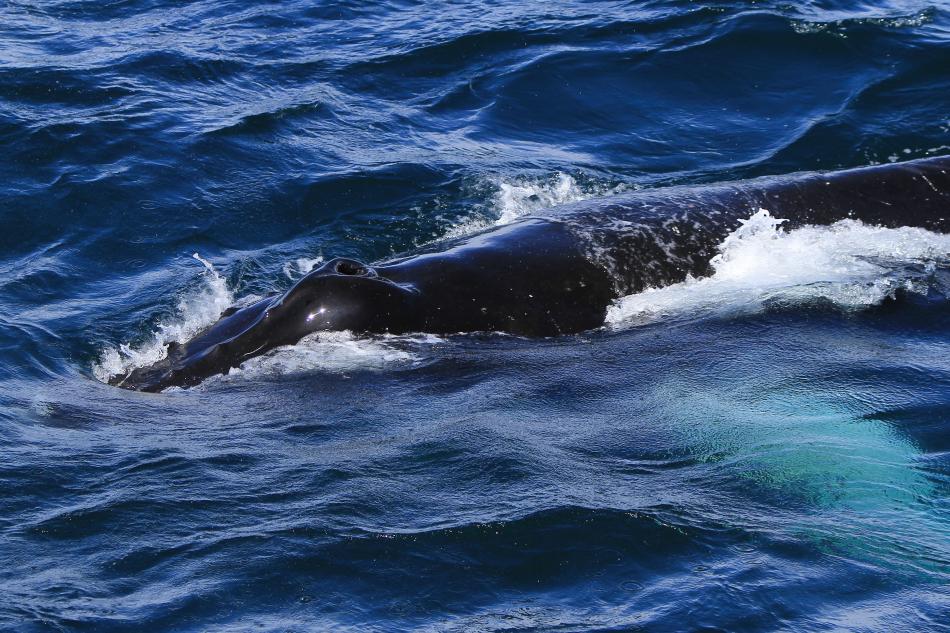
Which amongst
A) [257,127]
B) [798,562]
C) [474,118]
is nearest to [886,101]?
[474,118]

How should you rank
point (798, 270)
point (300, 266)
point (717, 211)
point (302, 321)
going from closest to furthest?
point (302, 321) < point (798, 270) < point (717, 211) < point (300, 266)

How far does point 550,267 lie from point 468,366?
1.26 meters

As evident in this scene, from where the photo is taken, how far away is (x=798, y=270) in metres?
10.4

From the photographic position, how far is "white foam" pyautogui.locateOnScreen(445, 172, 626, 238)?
13374 millimetres

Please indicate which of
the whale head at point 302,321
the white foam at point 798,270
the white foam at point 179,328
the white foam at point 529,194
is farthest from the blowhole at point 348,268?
the white foam at point 529,194

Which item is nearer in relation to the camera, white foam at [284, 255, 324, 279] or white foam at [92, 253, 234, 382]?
white foam at [92, 253, 234, 382]

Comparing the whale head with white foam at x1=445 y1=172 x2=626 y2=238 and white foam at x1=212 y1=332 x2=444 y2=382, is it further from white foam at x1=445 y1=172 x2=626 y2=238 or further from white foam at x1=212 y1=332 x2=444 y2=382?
white foam at x1=445 y1=172 x2=626 y2=238

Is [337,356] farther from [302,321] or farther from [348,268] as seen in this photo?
[348,268]

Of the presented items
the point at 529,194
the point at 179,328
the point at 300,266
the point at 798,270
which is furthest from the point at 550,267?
the point at 529,194

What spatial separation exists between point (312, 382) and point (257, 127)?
321 inches

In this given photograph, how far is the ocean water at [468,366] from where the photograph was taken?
6.07 meters

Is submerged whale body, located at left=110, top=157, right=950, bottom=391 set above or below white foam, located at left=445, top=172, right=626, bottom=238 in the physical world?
above

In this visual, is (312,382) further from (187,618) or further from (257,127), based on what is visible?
(257,127)

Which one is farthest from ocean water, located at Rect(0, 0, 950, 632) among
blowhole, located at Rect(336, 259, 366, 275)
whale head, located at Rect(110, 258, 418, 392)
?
blowhole, located at Rect(336, 259, 366, 275)
